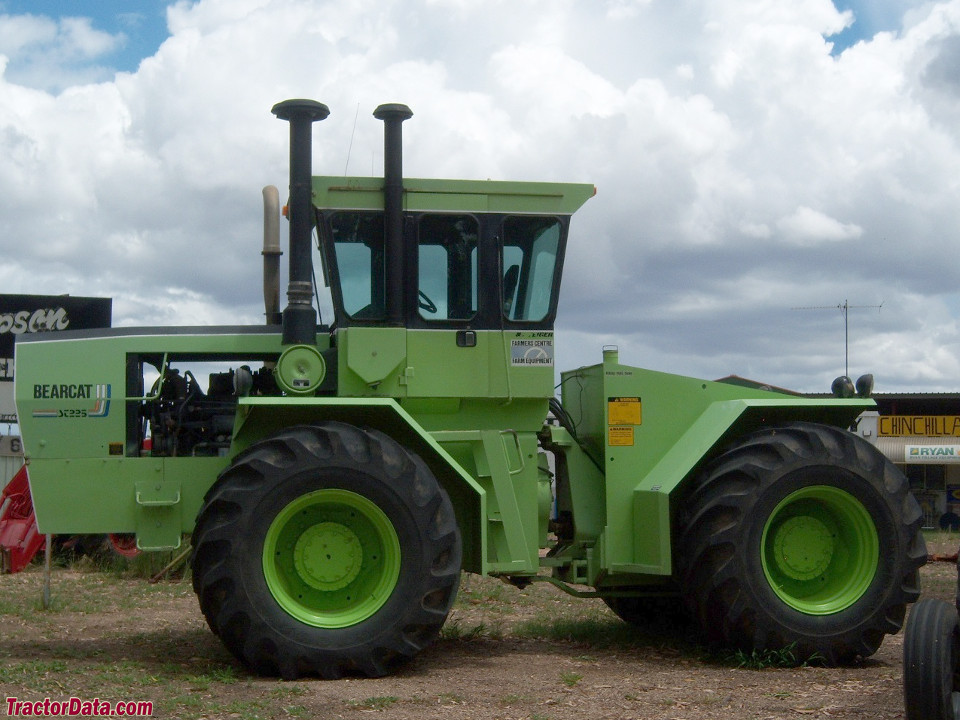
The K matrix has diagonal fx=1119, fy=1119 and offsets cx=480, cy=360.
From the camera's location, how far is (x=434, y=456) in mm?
7418

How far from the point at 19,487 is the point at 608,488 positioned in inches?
353

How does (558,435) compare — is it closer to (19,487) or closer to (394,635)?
(394,635)

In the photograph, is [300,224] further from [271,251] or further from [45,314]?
[45,314]

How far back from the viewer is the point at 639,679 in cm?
704

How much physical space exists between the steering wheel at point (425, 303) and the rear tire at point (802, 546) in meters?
2.18

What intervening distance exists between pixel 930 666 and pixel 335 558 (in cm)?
363

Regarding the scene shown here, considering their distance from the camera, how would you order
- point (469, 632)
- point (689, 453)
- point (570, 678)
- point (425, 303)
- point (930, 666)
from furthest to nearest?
point (469, 632)
point (425, 303)
point (689, 453)
point (570, 678)
point (930, 666)

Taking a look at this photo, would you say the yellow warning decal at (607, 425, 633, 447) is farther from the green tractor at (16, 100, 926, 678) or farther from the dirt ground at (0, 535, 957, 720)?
the dirt ground at (0, 535, 957, 720)

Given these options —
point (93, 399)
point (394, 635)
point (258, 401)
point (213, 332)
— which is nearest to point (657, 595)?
point (394, 635)

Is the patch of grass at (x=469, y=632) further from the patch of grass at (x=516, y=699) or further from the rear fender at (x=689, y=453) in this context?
the patch of grass at (x=516, y=699)

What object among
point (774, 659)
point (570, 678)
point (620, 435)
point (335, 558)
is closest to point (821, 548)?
point (774, 659)

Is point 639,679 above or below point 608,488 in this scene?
below

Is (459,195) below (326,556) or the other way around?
the other way around

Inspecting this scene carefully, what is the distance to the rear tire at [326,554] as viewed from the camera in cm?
676
